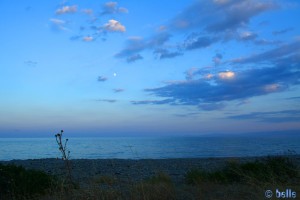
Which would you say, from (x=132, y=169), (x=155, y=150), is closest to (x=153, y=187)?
(x=132, y=169)

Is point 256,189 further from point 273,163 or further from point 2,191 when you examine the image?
point 2,191

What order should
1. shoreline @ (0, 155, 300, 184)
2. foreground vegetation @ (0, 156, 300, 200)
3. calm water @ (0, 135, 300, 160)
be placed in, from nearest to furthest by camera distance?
foreground vegetation @ (0, 156, 300, 200) → shoreline @ (0, 155, 300, 184) → calm water @ (0, 135, 300, 160)

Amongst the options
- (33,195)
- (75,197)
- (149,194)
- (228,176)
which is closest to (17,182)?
(33,195)

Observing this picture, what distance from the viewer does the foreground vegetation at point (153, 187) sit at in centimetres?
733

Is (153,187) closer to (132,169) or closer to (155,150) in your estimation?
(132,169)

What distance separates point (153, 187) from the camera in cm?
789

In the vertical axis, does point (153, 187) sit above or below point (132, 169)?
above

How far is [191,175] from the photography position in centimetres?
1231

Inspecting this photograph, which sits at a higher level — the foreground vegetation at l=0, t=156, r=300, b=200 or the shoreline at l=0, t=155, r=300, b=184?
the foreground vegetation at l=0, t=156, r=300, b=200

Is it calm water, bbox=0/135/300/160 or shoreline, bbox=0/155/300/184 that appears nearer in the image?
shoreline, bbox=0/155/300/184

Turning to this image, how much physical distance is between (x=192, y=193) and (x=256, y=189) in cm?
156

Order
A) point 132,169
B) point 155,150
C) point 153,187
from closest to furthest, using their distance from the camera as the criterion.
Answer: point 153,187 → point 132,169 → point 155,150

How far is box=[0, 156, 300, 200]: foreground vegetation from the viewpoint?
7.33 metres

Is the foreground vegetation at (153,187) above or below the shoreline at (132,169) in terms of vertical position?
above
